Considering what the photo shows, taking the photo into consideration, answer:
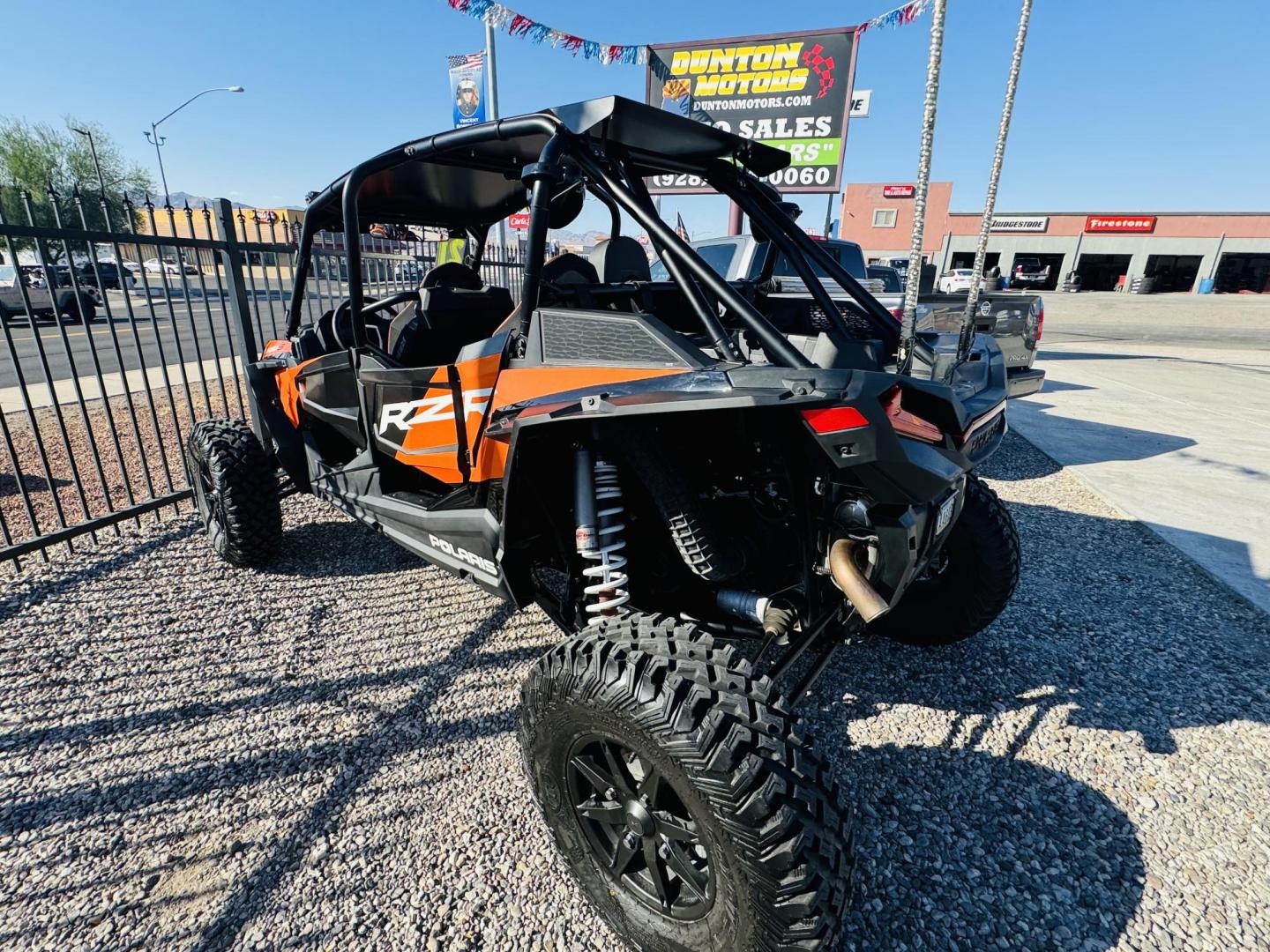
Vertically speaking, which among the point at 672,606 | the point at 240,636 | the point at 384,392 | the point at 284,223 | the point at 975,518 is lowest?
the point at 240,636

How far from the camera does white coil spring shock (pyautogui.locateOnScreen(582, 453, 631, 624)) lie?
187 cm

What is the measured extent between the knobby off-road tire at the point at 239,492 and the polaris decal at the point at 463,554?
1.54 m

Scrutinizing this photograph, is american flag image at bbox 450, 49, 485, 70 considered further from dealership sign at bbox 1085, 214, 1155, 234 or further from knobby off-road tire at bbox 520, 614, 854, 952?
dealership sign at bbox 1085, 214, 1155, 234

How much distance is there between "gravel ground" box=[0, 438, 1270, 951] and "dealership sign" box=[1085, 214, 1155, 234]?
5776 centimetres

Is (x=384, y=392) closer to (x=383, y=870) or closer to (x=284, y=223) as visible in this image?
(x=383, y=870)

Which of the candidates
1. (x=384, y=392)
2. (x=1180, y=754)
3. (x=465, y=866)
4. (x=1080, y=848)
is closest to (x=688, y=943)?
(x=465, y=866)

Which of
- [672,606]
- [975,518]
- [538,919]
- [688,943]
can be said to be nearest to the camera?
[688,943]

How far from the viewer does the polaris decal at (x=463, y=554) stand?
7.60ft

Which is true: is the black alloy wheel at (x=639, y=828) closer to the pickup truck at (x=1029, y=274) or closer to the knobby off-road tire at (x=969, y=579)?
the knobby off-road tire at (x=969, y=579)

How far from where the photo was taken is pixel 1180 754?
2385mm

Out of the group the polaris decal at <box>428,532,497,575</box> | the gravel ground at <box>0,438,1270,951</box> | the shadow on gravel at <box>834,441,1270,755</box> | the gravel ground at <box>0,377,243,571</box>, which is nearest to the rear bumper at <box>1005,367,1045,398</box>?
the shadow on gravel at <box>834,441,1270,755</box>

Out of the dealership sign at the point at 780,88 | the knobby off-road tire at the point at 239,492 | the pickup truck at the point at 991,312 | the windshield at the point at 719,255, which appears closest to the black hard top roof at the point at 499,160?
the knobby off-road tire at the point at 239,492

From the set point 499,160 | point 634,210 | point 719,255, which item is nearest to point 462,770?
point 634,210

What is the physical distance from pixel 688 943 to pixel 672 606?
102 centimetres
